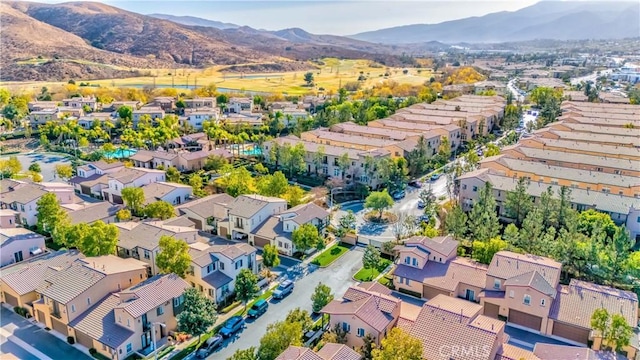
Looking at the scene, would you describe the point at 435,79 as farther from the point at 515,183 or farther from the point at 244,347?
the point at 244,347

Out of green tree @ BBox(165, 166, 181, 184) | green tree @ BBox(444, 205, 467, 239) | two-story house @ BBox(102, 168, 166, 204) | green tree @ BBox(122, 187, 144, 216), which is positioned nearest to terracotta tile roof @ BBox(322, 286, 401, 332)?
green tree @ BBox(444, 205, 467, 239)

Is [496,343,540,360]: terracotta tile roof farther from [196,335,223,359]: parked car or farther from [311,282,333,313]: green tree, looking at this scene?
[196,335,223,359]: parked car

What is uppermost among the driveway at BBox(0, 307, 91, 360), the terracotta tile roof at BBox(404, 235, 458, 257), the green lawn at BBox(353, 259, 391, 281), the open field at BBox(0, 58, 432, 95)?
the open field at BBox(0, 58, 432, 95)

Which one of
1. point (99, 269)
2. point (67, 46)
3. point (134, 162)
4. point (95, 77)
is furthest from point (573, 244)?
point (67, 46)

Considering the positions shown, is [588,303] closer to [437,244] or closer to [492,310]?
[492,310]

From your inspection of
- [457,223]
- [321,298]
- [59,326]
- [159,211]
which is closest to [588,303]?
[457,223]

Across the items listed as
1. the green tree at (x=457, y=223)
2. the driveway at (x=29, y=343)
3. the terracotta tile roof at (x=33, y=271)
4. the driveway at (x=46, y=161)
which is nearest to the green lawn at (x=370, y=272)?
the green tree at (x=457, y=223)

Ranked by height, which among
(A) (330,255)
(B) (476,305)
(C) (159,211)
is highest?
(C) (159,211)
